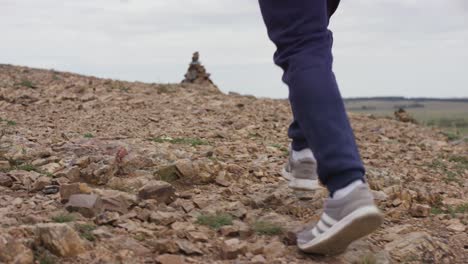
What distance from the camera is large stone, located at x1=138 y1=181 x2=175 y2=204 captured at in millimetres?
3793

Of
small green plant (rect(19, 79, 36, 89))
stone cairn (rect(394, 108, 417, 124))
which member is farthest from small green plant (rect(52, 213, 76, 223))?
stone cairn (rect(394, 108, 417, 124))

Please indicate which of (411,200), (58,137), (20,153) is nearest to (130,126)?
(58,137)

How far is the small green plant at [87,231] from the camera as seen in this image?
9.87 feet

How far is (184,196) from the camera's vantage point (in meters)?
4.02

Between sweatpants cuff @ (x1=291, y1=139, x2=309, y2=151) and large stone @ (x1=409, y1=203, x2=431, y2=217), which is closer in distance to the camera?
sweatpants cuff @ (x1=291, y1=139, x2=309, y2=151)

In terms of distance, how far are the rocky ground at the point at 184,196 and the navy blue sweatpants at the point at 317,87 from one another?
1.84 feet

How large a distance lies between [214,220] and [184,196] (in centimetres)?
58

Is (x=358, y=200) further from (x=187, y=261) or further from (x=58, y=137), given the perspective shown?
(x=58, y=137)

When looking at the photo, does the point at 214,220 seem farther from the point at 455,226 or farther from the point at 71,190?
the point at 455,226

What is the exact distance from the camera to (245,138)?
23.6ft

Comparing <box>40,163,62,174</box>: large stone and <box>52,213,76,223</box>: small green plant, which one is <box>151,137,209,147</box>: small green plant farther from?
<box>52,213,76,223</box>: small green plant

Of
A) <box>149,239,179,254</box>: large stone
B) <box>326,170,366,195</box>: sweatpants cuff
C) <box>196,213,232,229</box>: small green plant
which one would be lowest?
<box>149,239,179,254</box>: large stone

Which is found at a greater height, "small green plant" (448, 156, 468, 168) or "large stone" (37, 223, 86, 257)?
"large stone" (37, 223, 86, 257)

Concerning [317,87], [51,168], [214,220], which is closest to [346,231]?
[317,87]
